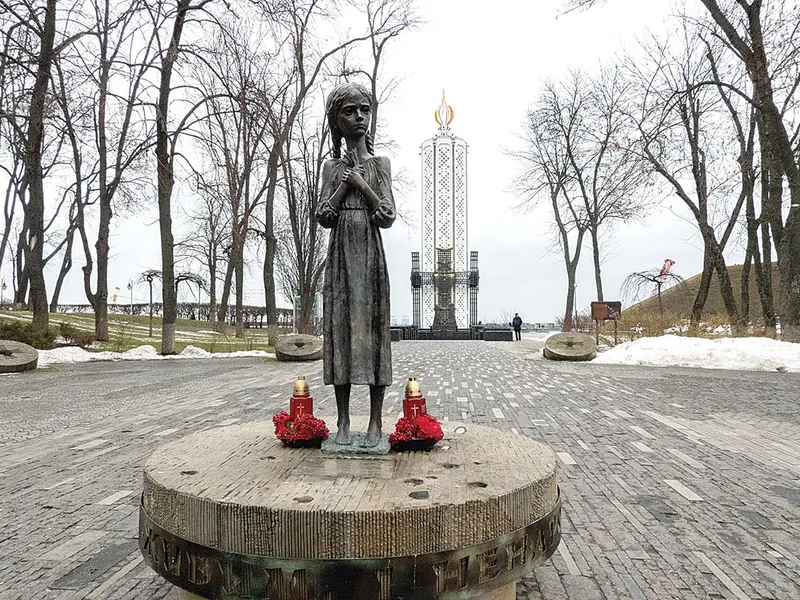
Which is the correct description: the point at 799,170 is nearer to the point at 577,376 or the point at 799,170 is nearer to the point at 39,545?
the point at 577,376

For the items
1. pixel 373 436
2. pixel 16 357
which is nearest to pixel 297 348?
pixel 16 357

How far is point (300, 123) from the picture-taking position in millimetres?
22516

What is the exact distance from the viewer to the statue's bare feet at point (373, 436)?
305 cm

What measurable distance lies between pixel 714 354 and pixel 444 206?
23.3 metres

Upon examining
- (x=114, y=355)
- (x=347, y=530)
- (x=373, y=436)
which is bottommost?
(x=114, y=355)

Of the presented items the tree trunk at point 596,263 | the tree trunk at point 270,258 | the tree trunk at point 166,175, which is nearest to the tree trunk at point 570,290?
the tree trunk at point 596,263

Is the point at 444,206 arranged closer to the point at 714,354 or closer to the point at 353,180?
the point at 714,354

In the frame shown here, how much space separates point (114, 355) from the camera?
16234mm

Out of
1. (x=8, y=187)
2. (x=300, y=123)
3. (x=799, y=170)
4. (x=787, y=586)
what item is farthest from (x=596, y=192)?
(x=8, y=187)

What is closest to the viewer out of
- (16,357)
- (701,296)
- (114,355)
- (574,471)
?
(574,471)

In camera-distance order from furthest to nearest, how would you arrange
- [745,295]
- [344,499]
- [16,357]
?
[745,295] → [16,357] → [344,499]

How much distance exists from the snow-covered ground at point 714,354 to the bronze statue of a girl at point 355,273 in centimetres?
1252

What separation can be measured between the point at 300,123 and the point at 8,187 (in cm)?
2077

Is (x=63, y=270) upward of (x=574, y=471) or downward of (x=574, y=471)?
upward
